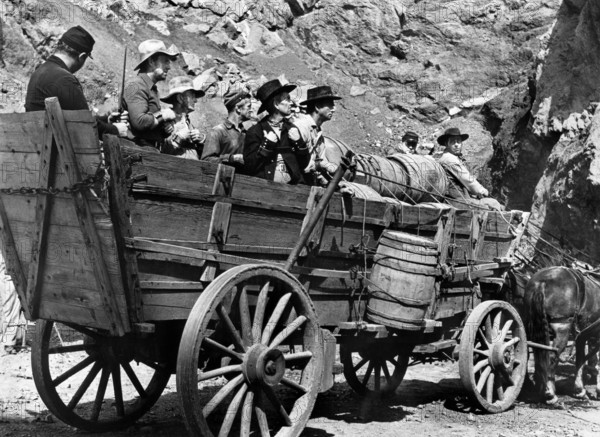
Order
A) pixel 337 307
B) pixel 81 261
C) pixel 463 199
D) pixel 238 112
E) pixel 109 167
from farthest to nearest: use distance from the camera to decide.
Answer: pixel 463 199 < pixel 238 112 < pixel 337 307 < pixel 81 261 < pixel 109 167

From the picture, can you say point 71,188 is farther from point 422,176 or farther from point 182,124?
point 422,176

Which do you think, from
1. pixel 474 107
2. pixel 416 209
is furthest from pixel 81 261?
pixel 474 107

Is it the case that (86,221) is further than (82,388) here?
No

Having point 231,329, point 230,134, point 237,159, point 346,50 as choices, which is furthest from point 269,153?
point 346,50

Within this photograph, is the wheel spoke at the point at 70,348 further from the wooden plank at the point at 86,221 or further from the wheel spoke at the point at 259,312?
the wheel spoke at the point at 259,312

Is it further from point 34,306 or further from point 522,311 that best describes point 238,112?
point 522,311

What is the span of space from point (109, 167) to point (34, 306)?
49.8 inches

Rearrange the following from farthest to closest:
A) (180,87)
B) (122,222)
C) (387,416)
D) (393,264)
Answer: (387,416), (180,87), (393,264), (122,222)

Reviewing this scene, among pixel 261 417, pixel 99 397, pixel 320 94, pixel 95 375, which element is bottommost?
pixel 99 397

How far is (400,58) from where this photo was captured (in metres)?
30.3

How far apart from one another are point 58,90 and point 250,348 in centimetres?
213

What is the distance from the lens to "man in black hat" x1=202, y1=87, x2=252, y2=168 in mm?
7609

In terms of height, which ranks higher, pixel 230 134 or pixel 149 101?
pixel 149 101

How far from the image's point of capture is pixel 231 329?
5180 millimetres
